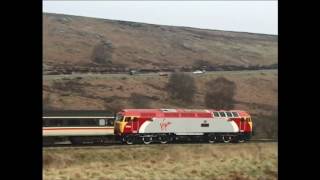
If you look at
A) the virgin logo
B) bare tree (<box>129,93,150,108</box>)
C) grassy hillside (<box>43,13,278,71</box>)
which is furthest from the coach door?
grassy hillside (<box>43,13,278,71</box>)

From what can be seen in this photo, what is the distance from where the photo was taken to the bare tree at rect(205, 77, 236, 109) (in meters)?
71.9

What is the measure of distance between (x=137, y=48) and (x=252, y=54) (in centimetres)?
3473

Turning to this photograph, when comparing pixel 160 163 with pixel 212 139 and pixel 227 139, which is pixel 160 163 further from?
pixel 227 139

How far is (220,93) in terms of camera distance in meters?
75.9

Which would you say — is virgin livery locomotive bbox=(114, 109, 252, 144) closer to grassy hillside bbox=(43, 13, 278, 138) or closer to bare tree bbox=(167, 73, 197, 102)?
grassy hillside bbox=(43, 13, 278, 138)

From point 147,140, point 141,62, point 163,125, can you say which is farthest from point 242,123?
point 141,62

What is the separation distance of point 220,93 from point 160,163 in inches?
1792

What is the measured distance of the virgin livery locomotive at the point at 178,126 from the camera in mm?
36375

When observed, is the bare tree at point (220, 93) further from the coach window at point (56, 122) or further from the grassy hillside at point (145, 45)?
the coach window at point (56, 122)

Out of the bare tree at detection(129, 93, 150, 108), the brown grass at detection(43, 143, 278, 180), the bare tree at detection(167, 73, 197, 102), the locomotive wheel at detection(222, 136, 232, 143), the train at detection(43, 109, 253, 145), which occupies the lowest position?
the brown grass at detection(43, 143, 278, 180)

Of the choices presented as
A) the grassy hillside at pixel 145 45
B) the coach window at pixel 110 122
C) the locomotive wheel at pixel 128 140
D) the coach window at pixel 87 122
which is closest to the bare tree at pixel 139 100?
the grassy hillside at pixel 145 45

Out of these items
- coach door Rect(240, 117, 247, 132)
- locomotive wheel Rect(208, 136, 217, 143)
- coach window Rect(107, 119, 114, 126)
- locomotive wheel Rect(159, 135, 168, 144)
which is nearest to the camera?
coach window Rect(107, 119, 114, 126)

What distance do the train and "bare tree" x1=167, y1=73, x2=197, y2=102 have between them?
36.4 metres
